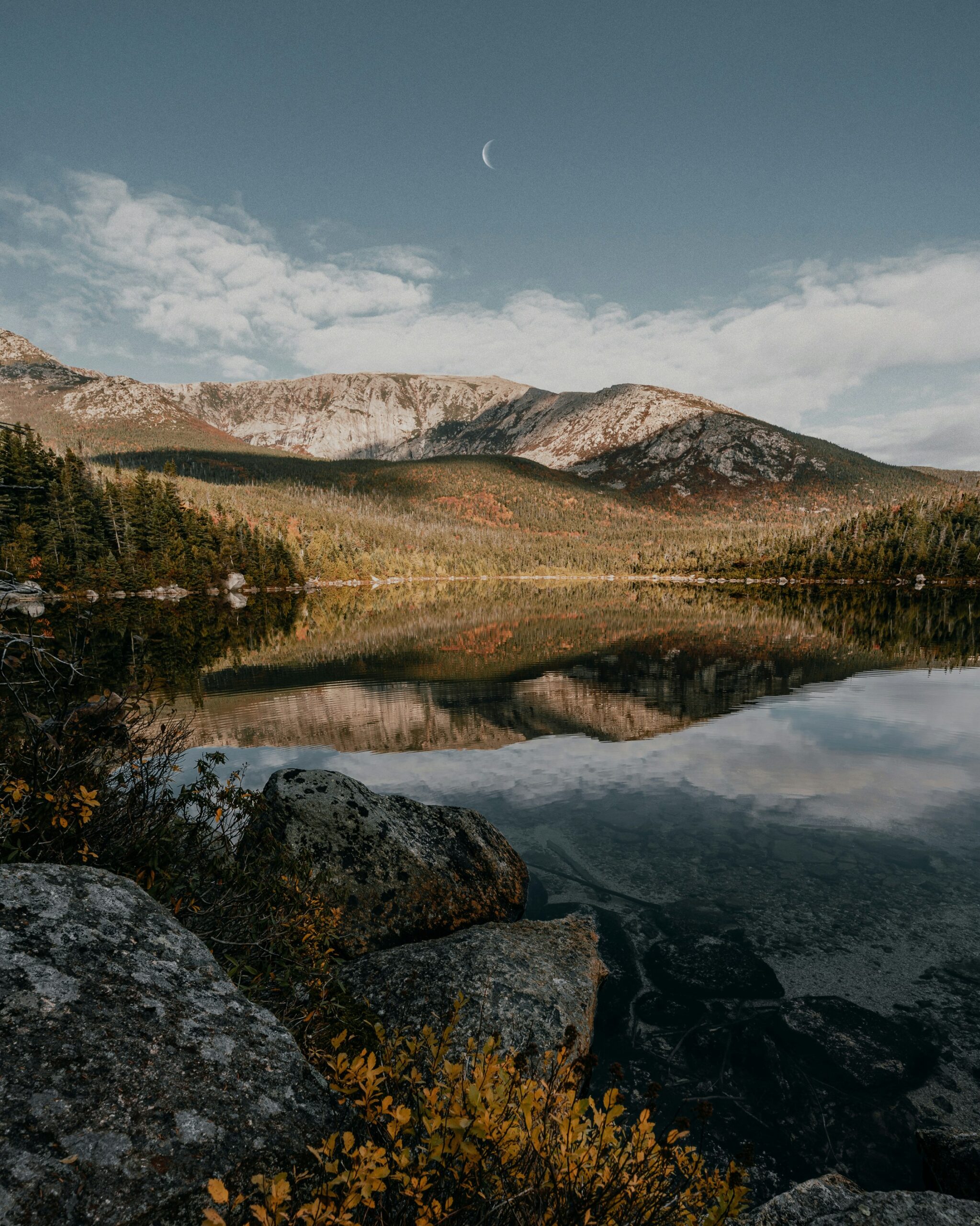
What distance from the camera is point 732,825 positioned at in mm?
16391

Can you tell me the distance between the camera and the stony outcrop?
15.1ft

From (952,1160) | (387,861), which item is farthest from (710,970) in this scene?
(387,861)

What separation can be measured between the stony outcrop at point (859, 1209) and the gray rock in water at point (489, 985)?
115 inches

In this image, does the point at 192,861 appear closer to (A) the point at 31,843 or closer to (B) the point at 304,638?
(A) the point at 31,843

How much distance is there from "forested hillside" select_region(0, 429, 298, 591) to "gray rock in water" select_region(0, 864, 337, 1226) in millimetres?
73945

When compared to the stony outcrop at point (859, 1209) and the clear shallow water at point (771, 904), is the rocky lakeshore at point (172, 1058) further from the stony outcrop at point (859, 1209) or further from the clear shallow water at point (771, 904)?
the clear shallow water at point (771, 904)

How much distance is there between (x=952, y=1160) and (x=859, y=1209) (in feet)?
8.55

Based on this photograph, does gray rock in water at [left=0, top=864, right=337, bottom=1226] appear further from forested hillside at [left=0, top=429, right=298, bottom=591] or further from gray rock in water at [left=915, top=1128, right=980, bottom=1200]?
forested hillside at [left=0, top=429, right=298, bottom=591]

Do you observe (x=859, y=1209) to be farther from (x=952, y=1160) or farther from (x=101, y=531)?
(x=101, y=531)

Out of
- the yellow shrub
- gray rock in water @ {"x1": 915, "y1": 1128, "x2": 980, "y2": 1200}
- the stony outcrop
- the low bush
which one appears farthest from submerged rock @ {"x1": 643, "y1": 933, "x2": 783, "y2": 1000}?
the yellow shrub

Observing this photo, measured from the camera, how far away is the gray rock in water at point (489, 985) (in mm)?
7629

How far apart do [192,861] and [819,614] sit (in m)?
86.4

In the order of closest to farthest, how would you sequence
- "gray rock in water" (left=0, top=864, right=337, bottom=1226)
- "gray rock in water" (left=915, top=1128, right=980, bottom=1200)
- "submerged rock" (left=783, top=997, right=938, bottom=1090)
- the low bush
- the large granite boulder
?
"gray rock in water" (left=0, top=864, right=337, bottom=1226)
the low bush
"gray rock in water" (left=915, top=1128, right=980, bottom=1200)
"submerged rock" (left=783, top=997, right=938, bottom=1090)
the large granite boulder

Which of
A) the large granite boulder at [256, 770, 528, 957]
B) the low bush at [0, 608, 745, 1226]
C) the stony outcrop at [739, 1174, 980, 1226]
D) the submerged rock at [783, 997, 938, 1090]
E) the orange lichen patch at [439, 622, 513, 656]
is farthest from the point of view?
the orange lichen patch at [439, 622, 513, 656]
